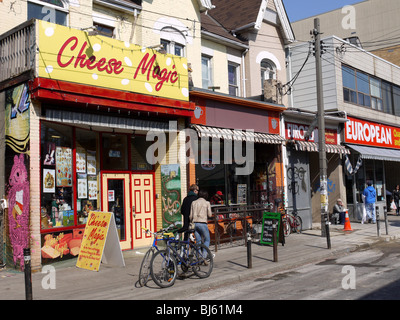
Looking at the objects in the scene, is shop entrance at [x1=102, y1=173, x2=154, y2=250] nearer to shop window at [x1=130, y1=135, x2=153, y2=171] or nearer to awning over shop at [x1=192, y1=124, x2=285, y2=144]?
shop window at [x1=130, y1=135, x2=153, y2=171]

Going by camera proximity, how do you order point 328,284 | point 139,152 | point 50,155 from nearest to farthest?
point 328,284
point 50,155
point 139,152

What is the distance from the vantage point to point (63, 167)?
1042 cm

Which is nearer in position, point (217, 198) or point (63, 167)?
point (63, 167)

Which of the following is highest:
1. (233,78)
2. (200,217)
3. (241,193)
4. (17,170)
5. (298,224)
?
(233,78)

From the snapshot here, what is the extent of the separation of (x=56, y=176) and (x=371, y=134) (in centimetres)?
1652

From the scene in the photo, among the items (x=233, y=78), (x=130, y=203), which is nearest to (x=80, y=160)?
(x=130, y=203)

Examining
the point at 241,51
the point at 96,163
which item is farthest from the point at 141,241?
the point at 241,51

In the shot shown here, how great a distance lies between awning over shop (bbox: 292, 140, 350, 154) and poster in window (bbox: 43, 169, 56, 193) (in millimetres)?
9434

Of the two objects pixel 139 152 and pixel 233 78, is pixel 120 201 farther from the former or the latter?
pixel 233 78

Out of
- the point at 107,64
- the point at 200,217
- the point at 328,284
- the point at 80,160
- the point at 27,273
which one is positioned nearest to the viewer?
the point at 27,273

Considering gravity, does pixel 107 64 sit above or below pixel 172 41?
below

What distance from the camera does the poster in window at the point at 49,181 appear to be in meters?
9.81

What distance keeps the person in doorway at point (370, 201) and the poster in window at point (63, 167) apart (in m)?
12.8

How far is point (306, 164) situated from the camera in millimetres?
17344
